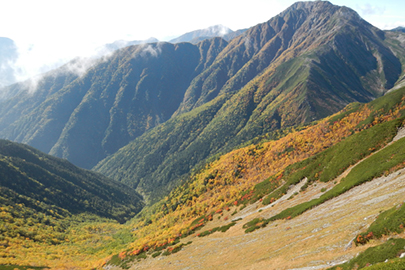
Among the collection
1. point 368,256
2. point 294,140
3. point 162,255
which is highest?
point 294,140

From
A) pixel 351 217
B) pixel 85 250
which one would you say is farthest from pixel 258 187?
pixel 85 250

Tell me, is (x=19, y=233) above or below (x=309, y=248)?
above

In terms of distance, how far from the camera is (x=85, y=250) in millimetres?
134500

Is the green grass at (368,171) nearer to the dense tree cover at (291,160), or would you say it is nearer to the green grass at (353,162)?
the green grass at (353,162)

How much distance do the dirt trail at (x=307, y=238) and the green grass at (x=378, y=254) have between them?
2.12 m

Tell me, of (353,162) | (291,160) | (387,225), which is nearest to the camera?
(387,225)

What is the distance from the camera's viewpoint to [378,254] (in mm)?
20547

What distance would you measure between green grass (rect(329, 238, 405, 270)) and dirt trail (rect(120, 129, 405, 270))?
2.12 meters

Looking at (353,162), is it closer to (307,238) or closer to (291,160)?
(307,238)

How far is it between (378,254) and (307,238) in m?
13.5

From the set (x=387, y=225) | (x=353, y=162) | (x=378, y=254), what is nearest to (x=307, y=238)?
(x=387, y=225)

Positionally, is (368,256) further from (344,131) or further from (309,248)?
(344,131)

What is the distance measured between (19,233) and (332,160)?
551 feet

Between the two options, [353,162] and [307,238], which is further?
[353,162]
